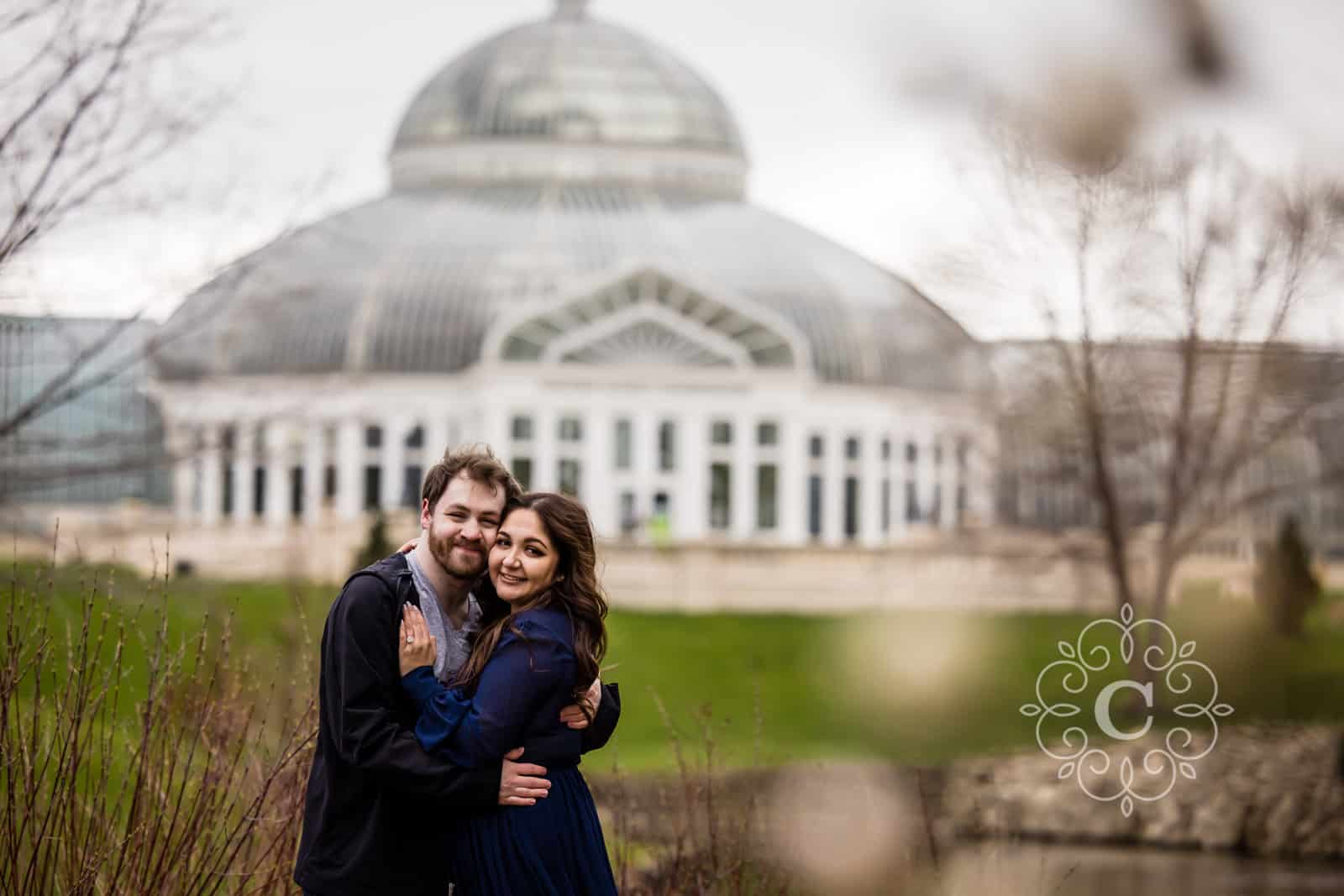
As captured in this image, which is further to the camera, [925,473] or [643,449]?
[925,473]

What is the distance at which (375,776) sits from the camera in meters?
6.37

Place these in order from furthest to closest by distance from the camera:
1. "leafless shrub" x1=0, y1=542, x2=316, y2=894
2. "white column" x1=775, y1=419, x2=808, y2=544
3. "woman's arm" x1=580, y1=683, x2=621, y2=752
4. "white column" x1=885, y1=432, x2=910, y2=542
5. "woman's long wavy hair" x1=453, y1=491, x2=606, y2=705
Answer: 1. "white column" x1=885, y1=432, x2=910, y2=542
2. "white column" x1=775, y1=419, x2=808, y2=544
3. "leafless shrub" x1=0, y1=542, x2=316, y2=894
4. "woman's arm" x1=580, y1=683, x2=621, y2=752
5. "woman's long wavy hair" x1=453, y1=491, x2=606, y2=705

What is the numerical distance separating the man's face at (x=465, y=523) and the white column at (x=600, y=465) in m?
52.3

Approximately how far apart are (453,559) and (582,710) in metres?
0.54

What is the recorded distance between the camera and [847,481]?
64.1m

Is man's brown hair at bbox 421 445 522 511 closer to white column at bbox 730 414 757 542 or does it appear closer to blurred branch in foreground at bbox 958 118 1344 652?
blurred branch in foreground at bbox 958 118 1344 652

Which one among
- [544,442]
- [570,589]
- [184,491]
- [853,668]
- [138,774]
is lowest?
[853,668]

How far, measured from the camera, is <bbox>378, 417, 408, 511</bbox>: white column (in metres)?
61.4

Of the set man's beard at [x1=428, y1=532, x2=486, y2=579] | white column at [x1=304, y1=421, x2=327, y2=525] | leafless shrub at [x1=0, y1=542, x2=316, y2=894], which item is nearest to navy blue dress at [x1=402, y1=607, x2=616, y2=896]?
man's beard at [x1=428, y1=532, x2=486, y2=579]

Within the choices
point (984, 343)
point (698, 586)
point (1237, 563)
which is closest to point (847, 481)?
point (698, 586)

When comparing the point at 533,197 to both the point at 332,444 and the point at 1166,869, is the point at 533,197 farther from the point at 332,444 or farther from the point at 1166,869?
the point at 1166,869

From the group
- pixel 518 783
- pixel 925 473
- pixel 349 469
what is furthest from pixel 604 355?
pixel 518 783

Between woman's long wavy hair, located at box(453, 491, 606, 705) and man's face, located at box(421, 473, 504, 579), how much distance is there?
0.16 ft

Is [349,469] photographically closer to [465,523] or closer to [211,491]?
[211,491]
